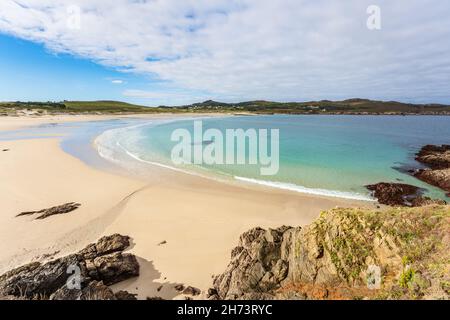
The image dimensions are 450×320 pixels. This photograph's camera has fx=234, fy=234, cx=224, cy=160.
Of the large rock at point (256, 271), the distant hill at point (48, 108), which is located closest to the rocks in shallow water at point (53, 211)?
the large rock at point (256, 271)

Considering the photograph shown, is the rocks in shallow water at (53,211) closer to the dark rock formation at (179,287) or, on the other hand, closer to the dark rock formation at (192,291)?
the dark rock formation at (179,287)

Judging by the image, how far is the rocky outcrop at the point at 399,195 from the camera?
14.8m

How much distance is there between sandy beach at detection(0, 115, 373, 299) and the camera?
8.84 m

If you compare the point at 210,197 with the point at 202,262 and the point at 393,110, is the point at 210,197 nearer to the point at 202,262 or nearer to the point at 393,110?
the point at 202,262

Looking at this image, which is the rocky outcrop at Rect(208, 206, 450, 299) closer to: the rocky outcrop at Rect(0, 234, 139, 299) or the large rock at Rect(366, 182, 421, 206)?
the rocky outcrop at Rect(0, 234, 139, 299)

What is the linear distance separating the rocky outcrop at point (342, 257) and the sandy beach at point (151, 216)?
2.01 metres

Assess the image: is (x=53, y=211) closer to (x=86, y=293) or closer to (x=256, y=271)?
(x=86, y=293)

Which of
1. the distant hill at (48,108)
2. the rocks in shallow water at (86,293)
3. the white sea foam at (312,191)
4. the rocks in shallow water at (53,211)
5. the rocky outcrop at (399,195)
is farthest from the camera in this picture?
the distant hill at (48,108)

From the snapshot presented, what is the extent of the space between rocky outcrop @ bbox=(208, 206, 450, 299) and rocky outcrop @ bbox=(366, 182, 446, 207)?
34.1 ft

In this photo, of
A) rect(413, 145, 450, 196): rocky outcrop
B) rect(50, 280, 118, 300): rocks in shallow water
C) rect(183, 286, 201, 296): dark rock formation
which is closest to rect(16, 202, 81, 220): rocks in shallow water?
rect(50, 280, 118, 300): rocks in shallow water

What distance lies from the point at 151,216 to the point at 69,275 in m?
5.85

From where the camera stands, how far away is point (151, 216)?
12555 millimetres

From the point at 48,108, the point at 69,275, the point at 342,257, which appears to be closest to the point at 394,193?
the point at 342,257

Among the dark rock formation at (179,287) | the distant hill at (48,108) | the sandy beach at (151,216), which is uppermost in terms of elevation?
the distant hill at (48,108)
